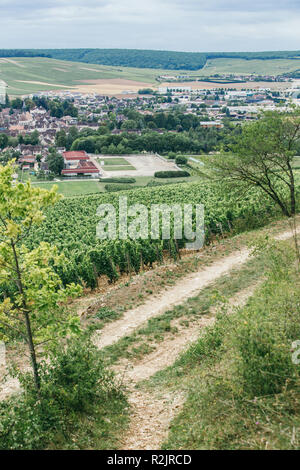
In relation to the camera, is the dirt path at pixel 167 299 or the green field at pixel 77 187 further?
the green field at pixel 77 187

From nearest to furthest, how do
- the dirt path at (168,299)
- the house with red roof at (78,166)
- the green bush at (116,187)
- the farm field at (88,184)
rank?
the dirt path at (168,299)
the green bush at (116,187)
the farm field at (88,184)
the house with red roof at (78,166)

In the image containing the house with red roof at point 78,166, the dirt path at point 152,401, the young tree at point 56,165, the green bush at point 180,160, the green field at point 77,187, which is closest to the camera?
the dirt path at point 152,401

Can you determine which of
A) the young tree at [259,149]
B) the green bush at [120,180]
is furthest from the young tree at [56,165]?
the young tree at [259,149]

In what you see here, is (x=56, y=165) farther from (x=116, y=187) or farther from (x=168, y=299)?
(x=168, y=299)

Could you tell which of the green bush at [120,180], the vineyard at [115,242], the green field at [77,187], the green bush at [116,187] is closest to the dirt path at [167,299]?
the vineyard at [115,242]

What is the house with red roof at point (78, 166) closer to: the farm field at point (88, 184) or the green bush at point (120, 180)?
the farm field at point (88, 184)

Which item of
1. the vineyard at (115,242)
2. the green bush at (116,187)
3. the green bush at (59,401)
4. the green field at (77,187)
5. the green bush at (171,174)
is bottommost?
the green field at (77,187)

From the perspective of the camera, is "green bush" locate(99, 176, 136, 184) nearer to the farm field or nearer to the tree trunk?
the farm field

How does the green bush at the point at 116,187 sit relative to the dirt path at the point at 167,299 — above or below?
below

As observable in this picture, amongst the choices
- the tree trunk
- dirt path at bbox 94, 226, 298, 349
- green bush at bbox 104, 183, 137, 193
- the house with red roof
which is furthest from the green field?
the tree trunk
